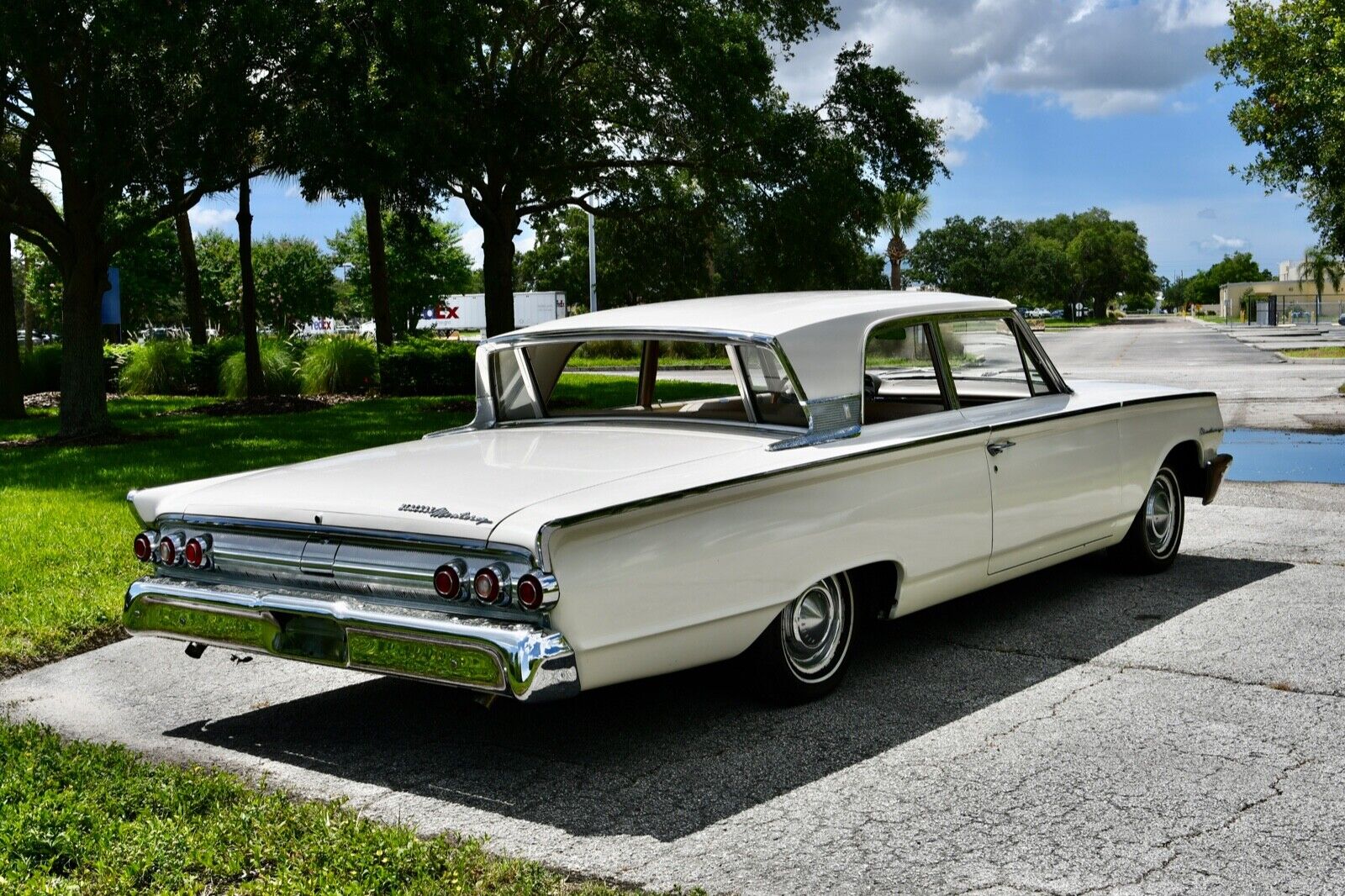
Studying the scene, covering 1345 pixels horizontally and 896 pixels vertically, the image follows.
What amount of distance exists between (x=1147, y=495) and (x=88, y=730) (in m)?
5.14

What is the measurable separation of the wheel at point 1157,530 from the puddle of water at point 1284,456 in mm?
4126

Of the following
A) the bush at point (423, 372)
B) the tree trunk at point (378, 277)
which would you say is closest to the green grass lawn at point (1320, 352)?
the bush at point (423, 372)

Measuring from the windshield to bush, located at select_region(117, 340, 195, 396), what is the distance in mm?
21493

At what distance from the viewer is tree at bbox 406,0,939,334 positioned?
18375 millimetres

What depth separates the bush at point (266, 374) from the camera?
80.0 feet

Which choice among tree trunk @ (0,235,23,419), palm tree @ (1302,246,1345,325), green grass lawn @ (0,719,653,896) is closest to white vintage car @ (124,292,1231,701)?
green grass lawn @ (0,719,653,896)

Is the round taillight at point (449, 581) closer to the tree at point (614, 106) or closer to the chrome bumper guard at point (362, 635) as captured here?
the chrome bumper guard at point (362, 635)

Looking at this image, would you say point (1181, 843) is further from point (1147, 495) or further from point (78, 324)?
point (78, 324)

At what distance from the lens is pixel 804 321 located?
5.39m

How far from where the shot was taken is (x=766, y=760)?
15.0ft

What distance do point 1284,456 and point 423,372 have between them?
1576 centimetres

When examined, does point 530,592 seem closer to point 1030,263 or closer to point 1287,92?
point 1287,92

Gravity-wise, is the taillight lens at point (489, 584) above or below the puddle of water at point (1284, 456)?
above

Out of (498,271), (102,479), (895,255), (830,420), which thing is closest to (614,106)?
(498,271)
